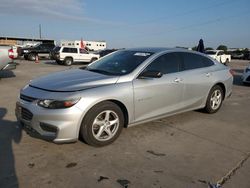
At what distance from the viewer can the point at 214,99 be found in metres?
6.56

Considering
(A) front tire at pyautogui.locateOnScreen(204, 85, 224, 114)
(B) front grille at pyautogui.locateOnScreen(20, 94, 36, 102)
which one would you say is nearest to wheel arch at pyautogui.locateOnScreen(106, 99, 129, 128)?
(B) front grille at pyautogui.locateOnScreen(20, 94, 36, 102)

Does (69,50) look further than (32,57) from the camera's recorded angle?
No

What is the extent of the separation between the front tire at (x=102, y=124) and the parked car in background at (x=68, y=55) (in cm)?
2001

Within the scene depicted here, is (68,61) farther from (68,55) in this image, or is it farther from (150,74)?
(150,74)

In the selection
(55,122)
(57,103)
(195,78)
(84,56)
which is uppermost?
(84,56)

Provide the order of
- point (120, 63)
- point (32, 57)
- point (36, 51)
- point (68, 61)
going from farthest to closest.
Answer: point (36, 51) < point (32, 57) < point (68, 61) < point (120, 63)

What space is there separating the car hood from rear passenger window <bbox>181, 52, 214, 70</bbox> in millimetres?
1859

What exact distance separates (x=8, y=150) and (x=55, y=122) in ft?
3.01

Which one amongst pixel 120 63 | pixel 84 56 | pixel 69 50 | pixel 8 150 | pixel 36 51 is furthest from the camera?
pixel 36 51

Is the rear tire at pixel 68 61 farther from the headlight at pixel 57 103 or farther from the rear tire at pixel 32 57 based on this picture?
the headlight at pixel 57 103

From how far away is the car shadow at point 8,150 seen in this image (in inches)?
134

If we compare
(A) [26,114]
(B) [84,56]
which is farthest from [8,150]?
(B) [84,56]

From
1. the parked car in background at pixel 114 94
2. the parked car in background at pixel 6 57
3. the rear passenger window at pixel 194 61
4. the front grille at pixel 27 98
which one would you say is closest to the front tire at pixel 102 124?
the parked car in background at pixel 114 94

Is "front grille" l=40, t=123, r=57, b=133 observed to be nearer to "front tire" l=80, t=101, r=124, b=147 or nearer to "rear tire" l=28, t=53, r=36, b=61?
"front tire" l=80, t=101, r=124, b=147
